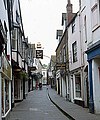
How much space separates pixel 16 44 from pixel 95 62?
9.04m

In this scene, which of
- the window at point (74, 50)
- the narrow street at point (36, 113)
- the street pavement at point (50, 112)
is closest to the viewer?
the street pavement at point (50, 112)

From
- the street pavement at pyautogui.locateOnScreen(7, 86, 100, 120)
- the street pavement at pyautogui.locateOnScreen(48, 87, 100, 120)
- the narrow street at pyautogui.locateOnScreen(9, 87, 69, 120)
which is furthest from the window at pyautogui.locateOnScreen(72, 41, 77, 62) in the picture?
the street pavement at pyautogui.locateOnScreen(48, 87, 100, 120)

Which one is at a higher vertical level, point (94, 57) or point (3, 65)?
point (94, 57)

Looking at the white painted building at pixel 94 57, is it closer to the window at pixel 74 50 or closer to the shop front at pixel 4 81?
the shop front at pixel 4 81

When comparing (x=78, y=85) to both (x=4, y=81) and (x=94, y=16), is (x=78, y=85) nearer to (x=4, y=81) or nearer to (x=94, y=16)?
(x=94, y=16)

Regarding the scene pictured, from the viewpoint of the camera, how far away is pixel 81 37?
23.5 metres

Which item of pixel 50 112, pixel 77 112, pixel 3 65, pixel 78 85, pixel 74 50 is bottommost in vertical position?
pixel 50 112

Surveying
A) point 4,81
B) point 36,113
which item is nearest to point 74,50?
point 36,113

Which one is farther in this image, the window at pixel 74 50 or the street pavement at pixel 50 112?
the window at pixel 74 50

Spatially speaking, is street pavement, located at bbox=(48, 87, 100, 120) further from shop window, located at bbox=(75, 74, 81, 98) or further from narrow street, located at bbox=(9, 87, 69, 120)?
shop window, located at bbox=(75, 74, 81, 98)

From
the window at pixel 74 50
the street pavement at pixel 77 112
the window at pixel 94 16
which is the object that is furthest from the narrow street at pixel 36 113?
the window at pixel 94 16

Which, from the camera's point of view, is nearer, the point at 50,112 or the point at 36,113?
the point at 36,113

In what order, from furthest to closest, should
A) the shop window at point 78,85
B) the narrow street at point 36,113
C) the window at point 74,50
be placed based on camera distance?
the window at point 74,50 → the shop window at point 78,85 → the narrow street at point 36,113

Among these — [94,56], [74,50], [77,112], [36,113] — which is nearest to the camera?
[94,56]
